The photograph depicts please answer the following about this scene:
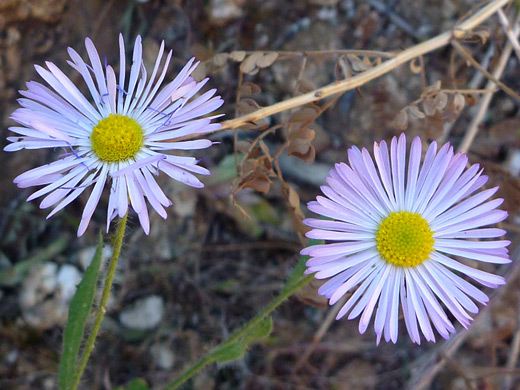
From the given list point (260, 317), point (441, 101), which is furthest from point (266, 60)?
point (260, 317)

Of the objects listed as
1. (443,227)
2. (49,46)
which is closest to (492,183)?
(443,227)

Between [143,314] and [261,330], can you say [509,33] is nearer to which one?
[261,330]

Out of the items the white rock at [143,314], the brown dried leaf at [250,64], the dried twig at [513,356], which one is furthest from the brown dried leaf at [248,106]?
the dried twig at [513,356]

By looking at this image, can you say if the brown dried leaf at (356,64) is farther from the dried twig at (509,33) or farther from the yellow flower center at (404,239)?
the dried twig at (509,33)

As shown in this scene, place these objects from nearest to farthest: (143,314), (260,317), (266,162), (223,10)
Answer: (260,317), (266,162), (143,314), (223,10)

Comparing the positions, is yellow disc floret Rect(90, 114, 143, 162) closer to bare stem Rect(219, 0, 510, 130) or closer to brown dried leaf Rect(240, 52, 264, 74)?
bare stem Rect(219, 0, 510, 130)

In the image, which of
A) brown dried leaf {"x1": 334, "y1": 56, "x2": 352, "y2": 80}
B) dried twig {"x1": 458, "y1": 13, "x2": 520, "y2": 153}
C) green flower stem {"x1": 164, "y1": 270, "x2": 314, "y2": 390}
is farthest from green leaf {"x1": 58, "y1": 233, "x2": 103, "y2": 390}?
dried twig {"x1": 458, "y1": 13, "x2": 520, "y2": 153}

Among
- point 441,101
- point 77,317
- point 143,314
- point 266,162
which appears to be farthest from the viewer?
point 143,314
